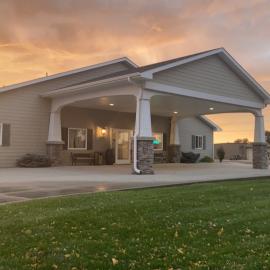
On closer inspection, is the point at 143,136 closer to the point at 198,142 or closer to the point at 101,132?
the point at 101,132

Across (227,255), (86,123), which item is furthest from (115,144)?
(227,255)

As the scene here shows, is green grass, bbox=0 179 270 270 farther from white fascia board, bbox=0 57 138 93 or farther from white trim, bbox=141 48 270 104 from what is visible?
white fascia board, bbox=0 57 138 93

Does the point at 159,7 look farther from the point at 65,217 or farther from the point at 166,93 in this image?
the point at 65,217

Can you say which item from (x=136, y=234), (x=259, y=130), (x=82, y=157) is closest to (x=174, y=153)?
(x=259, y=130)

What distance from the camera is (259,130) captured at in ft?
79.4

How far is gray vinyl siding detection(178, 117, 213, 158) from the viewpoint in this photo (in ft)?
105

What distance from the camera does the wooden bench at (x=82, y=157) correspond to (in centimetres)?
2473

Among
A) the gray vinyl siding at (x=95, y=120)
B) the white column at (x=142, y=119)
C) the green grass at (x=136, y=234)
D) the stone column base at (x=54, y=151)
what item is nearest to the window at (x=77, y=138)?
the gray vinyl siding at (x=95, y=120)

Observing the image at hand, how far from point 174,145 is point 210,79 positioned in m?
9.41

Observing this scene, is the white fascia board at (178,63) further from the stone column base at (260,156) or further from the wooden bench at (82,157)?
the wooden bench at (82,157)

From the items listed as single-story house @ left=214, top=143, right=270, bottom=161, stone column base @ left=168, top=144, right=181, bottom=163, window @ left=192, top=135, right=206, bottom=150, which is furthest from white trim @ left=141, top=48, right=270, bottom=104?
single-story house @ left=214, top=143, right=270, bottom=161

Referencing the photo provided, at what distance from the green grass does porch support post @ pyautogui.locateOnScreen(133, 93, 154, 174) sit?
820 centimetres

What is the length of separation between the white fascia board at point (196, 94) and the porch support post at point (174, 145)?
23.6 feet

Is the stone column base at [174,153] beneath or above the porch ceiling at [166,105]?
beneath
